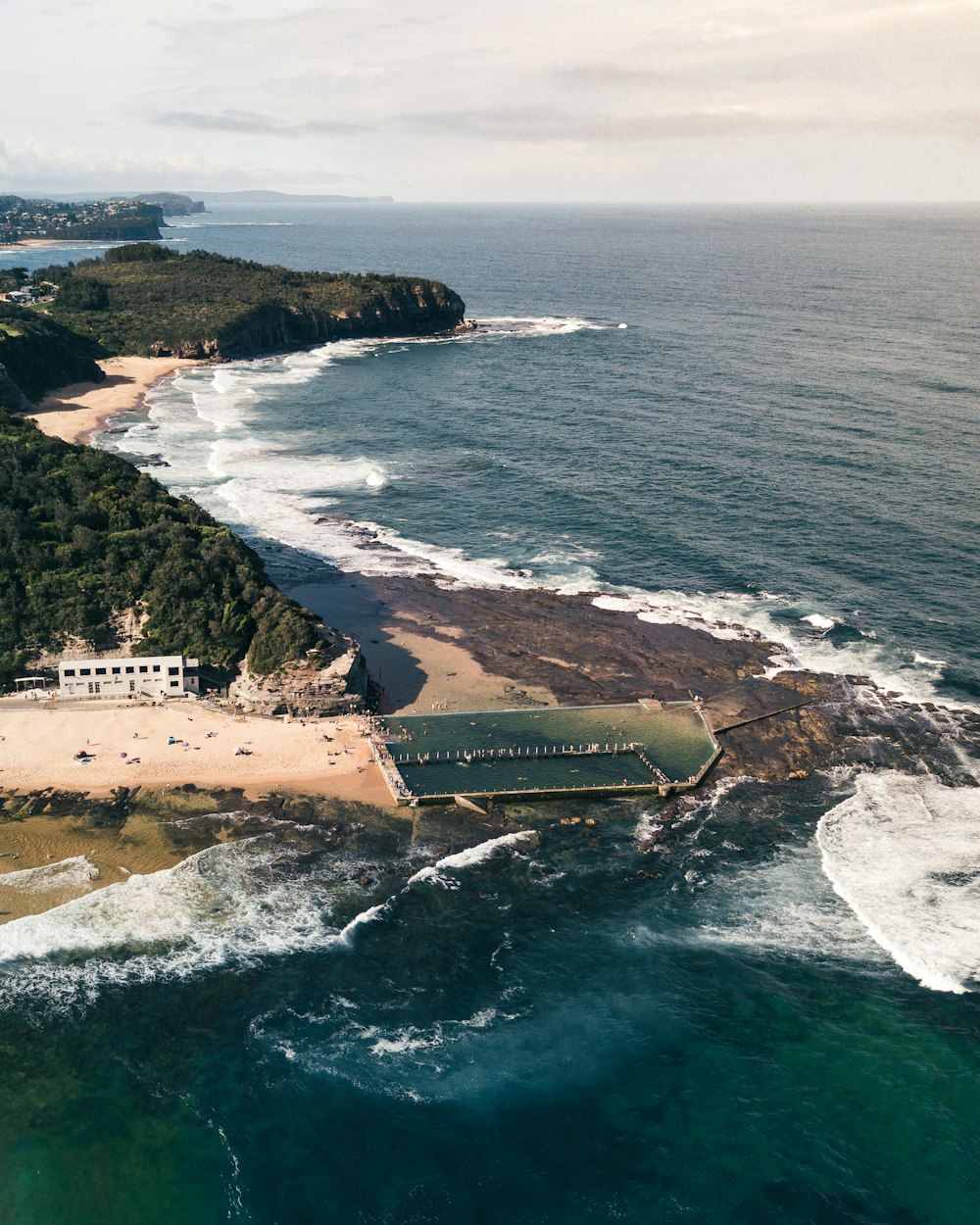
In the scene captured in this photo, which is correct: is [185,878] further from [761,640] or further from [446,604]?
[761,640]

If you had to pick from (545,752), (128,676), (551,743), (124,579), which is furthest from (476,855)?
(124,579)

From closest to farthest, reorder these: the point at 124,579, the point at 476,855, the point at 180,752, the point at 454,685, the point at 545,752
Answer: the point at 476,855
the point at 180,752
the point at 545,752
the point at 124,579
the point at 454,685

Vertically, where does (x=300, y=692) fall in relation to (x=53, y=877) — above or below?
above

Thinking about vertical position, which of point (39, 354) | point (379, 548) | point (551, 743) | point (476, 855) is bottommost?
point (476, 855)

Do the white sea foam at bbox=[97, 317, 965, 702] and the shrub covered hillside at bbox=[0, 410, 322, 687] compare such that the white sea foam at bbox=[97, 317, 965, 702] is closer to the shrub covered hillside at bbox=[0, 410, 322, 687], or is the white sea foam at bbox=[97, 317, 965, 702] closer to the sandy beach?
the shrub covered hillside at bbox=[0, 410, 322, 687]

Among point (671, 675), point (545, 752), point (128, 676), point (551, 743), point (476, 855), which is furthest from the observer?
point (671, 675)

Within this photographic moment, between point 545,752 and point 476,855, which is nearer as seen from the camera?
point 476,855

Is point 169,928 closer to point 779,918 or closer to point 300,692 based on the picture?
point 300,692

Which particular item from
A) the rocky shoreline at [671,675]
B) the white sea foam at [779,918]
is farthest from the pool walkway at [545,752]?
the white sea foam at [779,918]
